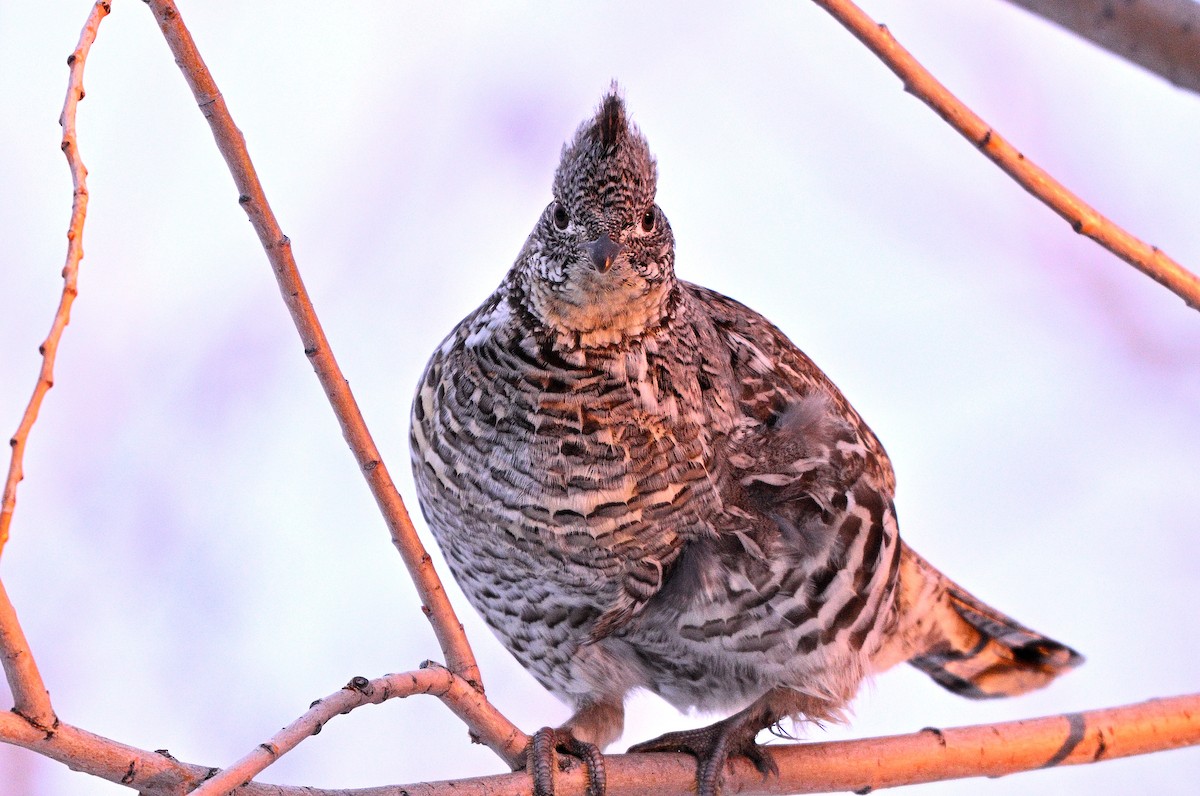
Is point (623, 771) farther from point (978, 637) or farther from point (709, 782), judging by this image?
point (978, 637)

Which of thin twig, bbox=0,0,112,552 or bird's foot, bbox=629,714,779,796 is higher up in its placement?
thin twig, bbox=0,0,112,552

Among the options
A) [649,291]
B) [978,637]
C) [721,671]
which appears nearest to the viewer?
[649,291]

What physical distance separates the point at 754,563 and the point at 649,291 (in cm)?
55

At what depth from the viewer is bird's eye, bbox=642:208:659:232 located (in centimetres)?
205

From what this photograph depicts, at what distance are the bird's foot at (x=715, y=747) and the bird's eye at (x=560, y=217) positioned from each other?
40.8 inches

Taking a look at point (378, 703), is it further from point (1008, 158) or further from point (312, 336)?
point (1008, 158)

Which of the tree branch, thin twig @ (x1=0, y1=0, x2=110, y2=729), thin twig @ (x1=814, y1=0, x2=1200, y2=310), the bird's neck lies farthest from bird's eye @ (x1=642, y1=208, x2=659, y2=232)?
A: thin twig @ (x1=0, y1=0, x2=110, y2=729)

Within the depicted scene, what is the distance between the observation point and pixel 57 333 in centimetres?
126

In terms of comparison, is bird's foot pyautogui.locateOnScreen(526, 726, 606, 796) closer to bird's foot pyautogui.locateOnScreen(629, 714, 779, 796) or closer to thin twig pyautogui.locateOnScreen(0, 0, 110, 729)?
bird's foot pyautogui.locateOnScreen(629, 714, 779, 796)

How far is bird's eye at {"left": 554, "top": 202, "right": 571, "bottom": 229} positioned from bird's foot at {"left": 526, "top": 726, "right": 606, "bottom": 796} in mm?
929

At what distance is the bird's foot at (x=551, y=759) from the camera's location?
2043 millimetres

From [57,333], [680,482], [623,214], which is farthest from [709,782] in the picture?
[57,333]

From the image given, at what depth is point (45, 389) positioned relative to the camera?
48.5 inches

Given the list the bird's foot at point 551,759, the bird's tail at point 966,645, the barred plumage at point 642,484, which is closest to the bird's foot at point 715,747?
the barred plumage at point 642,484
